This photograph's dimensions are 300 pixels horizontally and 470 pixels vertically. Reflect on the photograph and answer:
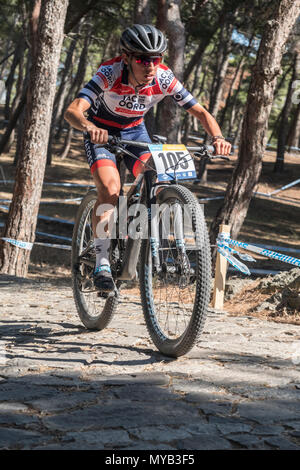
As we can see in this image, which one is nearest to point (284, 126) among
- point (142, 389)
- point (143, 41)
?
point (143, 41)

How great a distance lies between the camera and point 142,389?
3646 millimetres

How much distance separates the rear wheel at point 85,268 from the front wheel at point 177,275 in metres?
0.86

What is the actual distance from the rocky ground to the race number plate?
1.30m

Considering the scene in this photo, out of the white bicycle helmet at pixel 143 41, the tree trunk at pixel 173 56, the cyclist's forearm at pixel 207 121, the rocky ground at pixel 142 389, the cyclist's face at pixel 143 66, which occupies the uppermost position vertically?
the tree trunk at pixel 173 56

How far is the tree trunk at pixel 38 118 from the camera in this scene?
32.4ft

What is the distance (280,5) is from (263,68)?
1.03 meters

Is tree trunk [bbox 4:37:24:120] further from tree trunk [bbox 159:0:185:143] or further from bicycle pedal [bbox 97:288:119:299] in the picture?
bicycle pedal [bbox 97:288:119:299]

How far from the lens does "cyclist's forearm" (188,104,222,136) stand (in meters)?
4.96

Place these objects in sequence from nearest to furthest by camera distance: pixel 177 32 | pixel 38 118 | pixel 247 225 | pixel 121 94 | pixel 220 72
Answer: pixel 121 94 < pixel 38 118 < pixel 177 32 < pixel 247 225 < pixel 220 72

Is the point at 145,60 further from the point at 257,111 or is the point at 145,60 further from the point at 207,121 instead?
the point at 257,111

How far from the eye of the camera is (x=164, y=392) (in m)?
3.58

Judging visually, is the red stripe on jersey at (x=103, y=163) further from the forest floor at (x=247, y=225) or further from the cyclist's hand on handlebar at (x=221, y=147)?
the forest floor at (x=247, y=225)

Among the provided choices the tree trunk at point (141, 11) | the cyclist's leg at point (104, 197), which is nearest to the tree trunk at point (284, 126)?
the tree trunk at point (141, 11)

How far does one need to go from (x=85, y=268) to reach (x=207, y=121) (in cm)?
175
